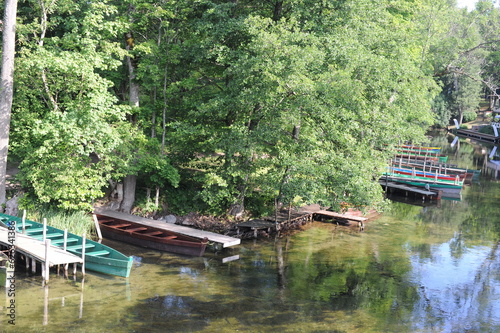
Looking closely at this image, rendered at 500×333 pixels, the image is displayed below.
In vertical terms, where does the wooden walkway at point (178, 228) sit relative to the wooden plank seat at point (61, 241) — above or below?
above

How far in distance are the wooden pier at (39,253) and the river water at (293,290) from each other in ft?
1.98

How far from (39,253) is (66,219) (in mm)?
4252

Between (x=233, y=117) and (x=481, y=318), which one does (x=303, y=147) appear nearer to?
(x=233, y=117)

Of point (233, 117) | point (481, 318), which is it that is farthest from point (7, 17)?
point (481, 318)

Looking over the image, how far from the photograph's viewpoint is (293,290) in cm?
1711

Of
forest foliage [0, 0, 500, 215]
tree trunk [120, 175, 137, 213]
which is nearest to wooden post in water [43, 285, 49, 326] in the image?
forest foliage [0, 0, 500, 215]

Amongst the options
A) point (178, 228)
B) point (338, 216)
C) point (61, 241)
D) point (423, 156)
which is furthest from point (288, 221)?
point (423, 156)

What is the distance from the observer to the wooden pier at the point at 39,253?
16281mm

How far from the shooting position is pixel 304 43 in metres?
21.8

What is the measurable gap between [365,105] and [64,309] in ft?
48.8

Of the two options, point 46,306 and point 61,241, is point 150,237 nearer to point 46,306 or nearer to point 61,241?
point 61,241

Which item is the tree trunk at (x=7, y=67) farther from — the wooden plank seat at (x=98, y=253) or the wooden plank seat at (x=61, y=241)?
the wooden plank seat at (x=98, y=253)

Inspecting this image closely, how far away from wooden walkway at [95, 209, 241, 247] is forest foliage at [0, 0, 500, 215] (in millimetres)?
1538

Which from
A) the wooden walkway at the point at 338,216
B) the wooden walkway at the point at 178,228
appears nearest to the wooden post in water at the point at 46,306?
the wooden walkway at the point at 178,228
